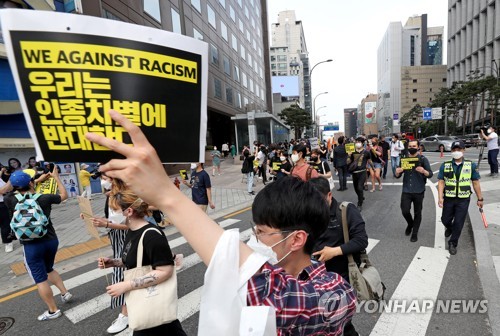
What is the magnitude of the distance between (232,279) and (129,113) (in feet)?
2.46

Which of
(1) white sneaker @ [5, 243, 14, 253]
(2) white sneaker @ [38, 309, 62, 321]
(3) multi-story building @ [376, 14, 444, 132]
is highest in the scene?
(3) multi-story building @ [376, 14, 444, 132]

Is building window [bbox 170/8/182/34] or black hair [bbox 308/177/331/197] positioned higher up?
building window [bbox 170/8/182/34]

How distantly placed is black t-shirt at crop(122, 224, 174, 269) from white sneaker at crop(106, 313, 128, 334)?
1.40 metres

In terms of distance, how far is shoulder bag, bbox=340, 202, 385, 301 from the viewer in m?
2.36

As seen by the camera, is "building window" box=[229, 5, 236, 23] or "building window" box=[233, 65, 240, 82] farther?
"building window" box=[229, 5, 236, 23]

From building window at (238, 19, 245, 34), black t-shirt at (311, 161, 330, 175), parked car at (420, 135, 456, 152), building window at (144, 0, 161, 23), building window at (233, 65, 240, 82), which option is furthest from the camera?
building window at (238, 19, 245, 34)

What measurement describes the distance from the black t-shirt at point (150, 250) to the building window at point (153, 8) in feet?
63.5

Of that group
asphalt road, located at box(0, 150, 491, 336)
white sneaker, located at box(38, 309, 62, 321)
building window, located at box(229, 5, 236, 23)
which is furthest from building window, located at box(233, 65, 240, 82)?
white sneaker, located at box(38, 309, 62, 321)

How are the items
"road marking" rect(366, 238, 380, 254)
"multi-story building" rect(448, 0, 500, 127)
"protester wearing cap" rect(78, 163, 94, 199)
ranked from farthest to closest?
"multi-story building" rect(448, 0, 500, 127), "protester wearing cap" rect(78, 163, 94, 199), "road marking" rect(366, 238, 380, 254)

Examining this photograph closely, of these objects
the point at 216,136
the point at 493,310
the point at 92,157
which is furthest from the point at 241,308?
the point at 216,136

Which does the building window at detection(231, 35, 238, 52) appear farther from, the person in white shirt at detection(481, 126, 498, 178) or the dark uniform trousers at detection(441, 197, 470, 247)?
the dark uniform trousers at detection(441, 197, 470, 247)

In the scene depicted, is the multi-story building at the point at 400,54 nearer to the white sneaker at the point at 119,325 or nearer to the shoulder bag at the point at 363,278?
the shoulder bag at the point at 363,278

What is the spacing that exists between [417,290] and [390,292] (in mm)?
358

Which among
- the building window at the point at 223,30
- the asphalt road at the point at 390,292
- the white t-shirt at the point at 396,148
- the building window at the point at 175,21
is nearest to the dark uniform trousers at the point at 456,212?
the asphalt road at the point at 390,292
